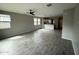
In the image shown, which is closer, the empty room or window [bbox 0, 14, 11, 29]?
the empty room

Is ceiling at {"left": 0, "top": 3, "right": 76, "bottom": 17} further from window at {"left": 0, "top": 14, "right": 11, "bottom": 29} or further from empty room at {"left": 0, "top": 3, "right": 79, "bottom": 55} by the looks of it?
window at {"left": 0, "top": 14, "right": 11, "bottom": 29}

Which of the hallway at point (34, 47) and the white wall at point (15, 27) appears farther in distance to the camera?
the white wall at point (15, 27)

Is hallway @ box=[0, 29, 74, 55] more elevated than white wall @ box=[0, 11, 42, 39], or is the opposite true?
white wall @ box=[0, 11, 42, 39]

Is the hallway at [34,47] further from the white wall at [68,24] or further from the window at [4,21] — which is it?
the window at [4,21]

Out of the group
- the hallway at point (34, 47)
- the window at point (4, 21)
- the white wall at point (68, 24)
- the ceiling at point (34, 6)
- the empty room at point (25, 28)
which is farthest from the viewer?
the window at point (4, 21)

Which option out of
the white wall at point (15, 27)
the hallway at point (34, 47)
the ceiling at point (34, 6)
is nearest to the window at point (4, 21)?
the white wall at point (15, 27)

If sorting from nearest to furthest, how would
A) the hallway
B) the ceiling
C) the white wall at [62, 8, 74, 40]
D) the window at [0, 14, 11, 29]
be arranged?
the hallway < the ceiling < the white wall at [62, 8, 74, 40] < the window at [0, 14, 11, 29]

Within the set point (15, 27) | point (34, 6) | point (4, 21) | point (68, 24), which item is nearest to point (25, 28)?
point (15, 27)

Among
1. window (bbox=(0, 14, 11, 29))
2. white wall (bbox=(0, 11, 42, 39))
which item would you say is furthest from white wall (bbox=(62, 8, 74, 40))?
window (bbox=(0, 14, 11, 29))

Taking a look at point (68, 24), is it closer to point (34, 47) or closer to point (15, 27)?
point (34, 47)

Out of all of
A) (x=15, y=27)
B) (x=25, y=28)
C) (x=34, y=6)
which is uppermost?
(x=34, y=6)

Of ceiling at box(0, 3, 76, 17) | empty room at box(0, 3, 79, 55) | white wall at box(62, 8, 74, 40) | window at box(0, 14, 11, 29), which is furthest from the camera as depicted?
window at box(0, 14, 11, 29)

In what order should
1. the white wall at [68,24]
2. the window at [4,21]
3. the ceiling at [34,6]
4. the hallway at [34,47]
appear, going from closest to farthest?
1. the hallway at [34,47]
2. the ceiling at [34,6]
3. the white wall at [68,24]
4. the window at [4,21]
